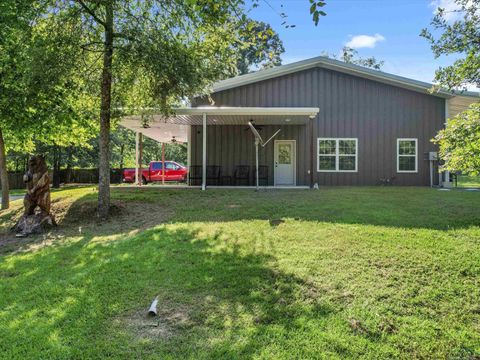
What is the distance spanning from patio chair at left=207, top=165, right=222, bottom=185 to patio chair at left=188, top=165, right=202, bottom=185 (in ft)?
1.12

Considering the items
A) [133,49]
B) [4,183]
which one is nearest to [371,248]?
[133,49]

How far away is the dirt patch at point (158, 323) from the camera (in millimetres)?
3113

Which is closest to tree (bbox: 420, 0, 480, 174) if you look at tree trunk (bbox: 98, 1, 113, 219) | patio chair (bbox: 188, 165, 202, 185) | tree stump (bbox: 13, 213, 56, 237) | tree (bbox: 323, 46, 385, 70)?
tree trunk (bbox: 98, 1, 113, 219)

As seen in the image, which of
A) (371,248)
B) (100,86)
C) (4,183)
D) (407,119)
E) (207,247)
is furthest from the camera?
(407,119)

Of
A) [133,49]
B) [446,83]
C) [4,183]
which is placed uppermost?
[133,49]

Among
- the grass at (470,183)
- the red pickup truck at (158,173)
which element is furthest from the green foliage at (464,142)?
the red pickup truck at (158,173)

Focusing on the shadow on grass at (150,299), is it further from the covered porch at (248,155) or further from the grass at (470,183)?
the grass at (470,183)

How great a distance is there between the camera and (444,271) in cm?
414

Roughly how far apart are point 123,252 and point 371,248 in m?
3.65

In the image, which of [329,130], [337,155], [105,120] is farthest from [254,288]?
[329,130]

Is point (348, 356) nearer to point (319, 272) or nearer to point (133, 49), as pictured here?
point (319, 272)

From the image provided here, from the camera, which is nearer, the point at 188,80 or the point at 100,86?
the point at 188,80

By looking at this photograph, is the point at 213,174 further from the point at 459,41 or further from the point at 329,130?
the point at 459,41

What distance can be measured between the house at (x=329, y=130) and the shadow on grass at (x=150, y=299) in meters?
8.11
